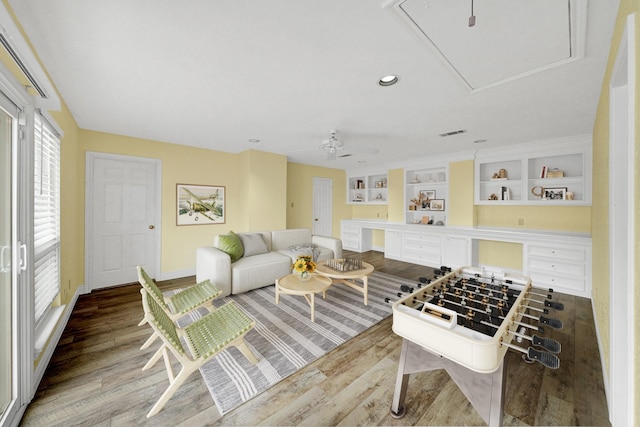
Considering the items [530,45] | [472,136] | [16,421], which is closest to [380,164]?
[472,136]

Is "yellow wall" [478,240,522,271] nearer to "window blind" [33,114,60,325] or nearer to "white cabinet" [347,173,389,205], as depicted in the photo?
"white cabinet" [347,173,389,205]

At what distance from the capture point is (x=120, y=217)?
368cm

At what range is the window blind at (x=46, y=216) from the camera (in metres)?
1.94

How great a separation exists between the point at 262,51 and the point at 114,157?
131 inches

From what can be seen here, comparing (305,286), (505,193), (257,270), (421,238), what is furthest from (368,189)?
(305,286)

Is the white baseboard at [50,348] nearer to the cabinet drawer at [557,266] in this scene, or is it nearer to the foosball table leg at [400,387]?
the foosball table leg at [400,387]

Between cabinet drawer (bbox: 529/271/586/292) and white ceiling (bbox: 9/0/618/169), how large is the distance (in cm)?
212

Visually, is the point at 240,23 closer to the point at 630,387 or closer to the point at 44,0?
the point at 44,0

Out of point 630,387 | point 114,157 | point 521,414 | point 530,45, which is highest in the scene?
point 530,45

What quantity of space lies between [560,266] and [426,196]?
8.58 feet

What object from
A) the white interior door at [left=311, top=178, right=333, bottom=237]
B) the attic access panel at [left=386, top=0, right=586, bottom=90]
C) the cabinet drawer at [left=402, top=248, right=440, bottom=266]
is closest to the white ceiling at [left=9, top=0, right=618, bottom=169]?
the attic access panel at [left=386, top=0, right=586, bottom=90]

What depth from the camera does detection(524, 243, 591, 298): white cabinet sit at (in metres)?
3.32

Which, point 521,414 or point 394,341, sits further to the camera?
point 394,341

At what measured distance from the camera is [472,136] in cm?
356
